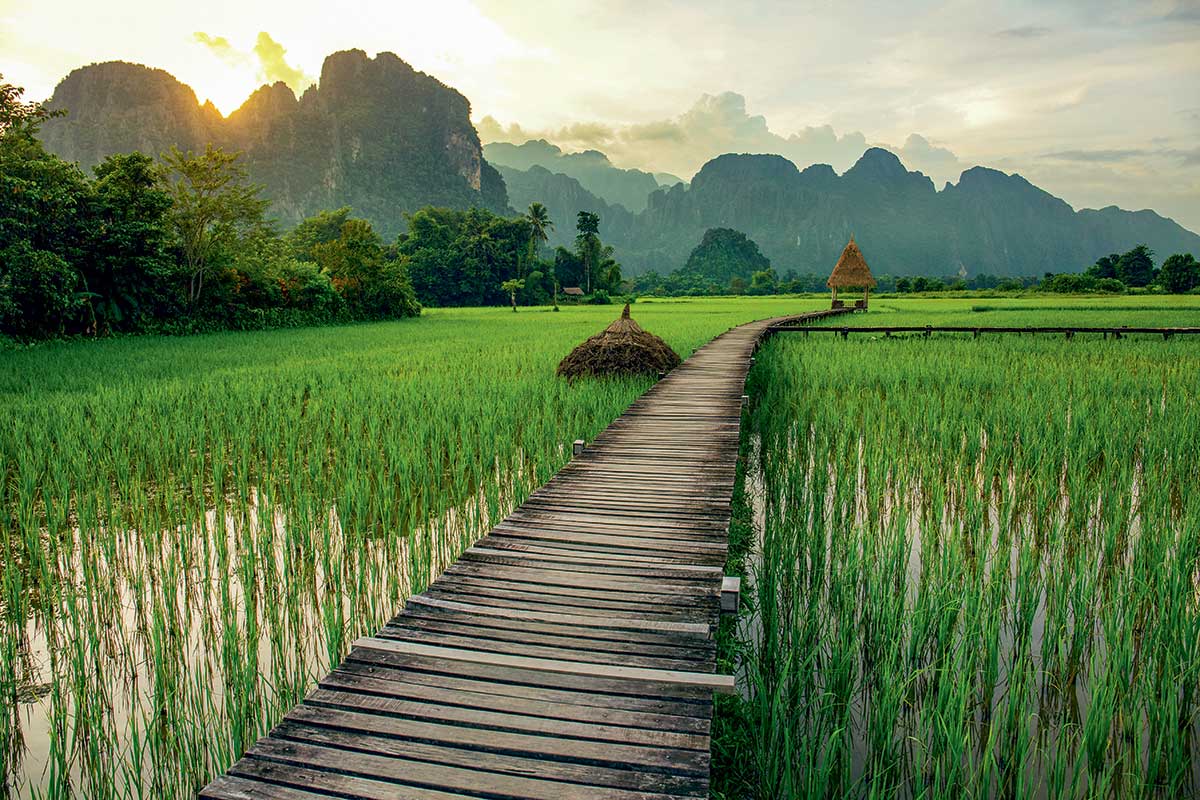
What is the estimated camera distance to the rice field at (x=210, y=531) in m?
2.05

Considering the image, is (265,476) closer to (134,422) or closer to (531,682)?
(134,422)

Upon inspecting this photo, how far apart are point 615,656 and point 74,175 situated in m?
Result: 19.1

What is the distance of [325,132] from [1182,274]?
103 metres

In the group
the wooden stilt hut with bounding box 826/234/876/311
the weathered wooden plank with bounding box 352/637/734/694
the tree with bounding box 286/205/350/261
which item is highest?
the tree with bounding box 286/205/350/261

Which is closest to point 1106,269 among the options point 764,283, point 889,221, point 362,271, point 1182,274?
point 1182,274

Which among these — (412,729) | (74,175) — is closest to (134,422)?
(412,729)

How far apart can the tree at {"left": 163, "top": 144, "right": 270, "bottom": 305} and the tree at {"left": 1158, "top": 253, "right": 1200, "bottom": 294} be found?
157ft

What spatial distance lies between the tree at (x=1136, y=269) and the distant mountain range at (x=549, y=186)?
256ft

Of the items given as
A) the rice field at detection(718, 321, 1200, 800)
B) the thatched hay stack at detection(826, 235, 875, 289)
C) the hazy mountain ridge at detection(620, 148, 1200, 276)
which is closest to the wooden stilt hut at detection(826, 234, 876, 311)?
the thatched hay stack at detection(826, 235, 875, 289)

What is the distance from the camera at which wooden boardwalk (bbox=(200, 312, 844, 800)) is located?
4.88ft

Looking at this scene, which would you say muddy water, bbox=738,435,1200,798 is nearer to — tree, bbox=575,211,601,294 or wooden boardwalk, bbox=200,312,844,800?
wooden boardwalk, bbox=200,312,844,800

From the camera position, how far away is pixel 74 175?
15.1 m

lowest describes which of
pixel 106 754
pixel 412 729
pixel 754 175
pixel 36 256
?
pixel 106 754

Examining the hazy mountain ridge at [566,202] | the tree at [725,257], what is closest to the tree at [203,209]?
the tree at [725,257]
